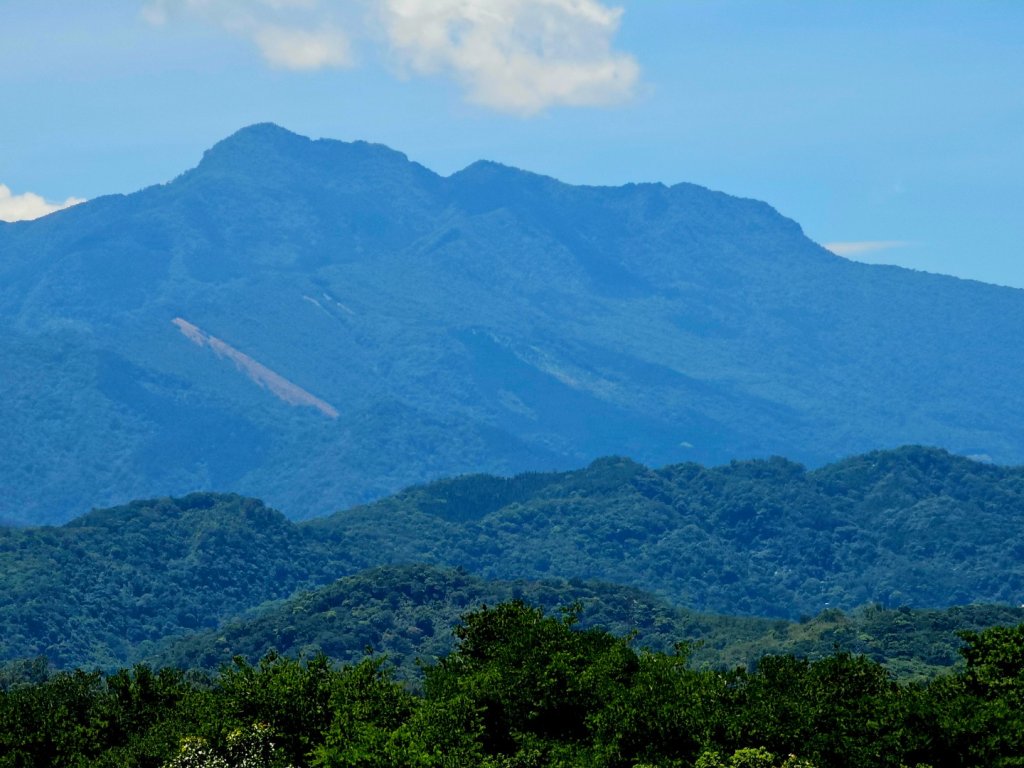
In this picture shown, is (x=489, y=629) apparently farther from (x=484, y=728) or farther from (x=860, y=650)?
(x=860, y=650)

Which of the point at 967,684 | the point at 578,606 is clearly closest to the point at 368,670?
the point at 578,606

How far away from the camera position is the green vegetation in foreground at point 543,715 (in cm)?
6519

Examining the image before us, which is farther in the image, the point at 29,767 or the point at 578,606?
the point at 578,606

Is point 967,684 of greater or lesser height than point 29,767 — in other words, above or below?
above

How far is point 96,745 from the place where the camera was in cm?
7731

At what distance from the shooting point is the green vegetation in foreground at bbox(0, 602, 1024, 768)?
65.2m

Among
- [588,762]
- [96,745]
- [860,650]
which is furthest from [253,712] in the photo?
[860,650]

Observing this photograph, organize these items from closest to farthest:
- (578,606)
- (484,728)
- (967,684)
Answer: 1. (484,728)
2. (967,684)
3. (578,606)

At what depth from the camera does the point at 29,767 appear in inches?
2928

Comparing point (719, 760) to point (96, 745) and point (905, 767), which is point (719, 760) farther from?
point (96, 745)

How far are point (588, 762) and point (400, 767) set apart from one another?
7553 millimetres

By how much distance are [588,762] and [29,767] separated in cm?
2524

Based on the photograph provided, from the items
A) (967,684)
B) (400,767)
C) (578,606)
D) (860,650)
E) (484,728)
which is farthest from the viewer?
(860,650)

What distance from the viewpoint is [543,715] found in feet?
242
